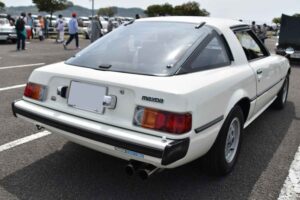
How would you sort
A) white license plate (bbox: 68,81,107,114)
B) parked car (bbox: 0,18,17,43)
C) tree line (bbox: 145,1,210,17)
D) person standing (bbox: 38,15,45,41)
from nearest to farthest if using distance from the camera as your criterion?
white license plate (bbox: 68,81,107,114), parked car (bbox: 0,18,17,43), person standing (bbox: 38,15,45,41), tree line (bbox: 145,1,210,17)

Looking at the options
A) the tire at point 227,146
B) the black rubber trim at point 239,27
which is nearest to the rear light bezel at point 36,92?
the tire at point 227,146

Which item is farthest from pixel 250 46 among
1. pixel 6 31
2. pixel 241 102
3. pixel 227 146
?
pixel 6 31

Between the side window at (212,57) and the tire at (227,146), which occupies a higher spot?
the side window at (212,57)

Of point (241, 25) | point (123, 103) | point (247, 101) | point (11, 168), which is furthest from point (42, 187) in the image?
point (241, 25)

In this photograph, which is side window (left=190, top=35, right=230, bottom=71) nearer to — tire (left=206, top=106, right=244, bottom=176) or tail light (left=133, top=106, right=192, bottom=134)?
tire (left=206, top=106, right=244, bottom=176)

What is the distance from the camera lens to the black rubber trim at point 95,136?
253 centimetres

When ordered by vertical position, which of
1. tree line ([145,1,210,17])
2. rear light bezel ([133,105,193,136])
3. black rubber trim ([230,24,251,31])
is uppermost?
tree line ([145,1,210,17])

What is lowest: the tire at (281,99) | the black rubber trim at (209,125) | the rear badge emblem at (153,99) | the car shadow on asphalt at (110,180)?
the car shadow on asphalt at (110,180)

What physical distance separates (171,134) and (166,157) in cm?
18

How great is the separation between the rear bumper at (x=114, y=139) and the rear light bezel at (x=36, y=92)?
97 millimetres

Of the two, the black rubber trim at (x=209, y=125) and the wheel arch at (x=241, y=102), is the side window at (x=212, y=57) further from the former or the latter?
the black rubber trim at (x=209, y=125)

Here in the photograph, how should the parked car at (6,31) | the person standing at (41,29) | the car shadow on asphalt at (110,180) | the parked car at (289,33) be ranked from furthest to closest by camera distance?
1. the person standing at (41,29)
2. the parked car at (6,31)
3. the parked car at (289,33)
4. the car shadow on asphalt at (110,180)

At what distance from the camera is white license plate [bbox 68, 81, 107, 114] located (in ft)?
9.41

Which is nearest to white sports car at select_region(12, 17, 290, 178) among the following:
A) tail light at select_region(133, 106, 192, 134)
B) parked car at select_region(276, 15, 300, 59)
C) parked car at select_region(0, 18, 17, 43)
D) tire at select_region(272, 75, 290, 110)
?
tail light at select_region(133, 106, 192, 134)
